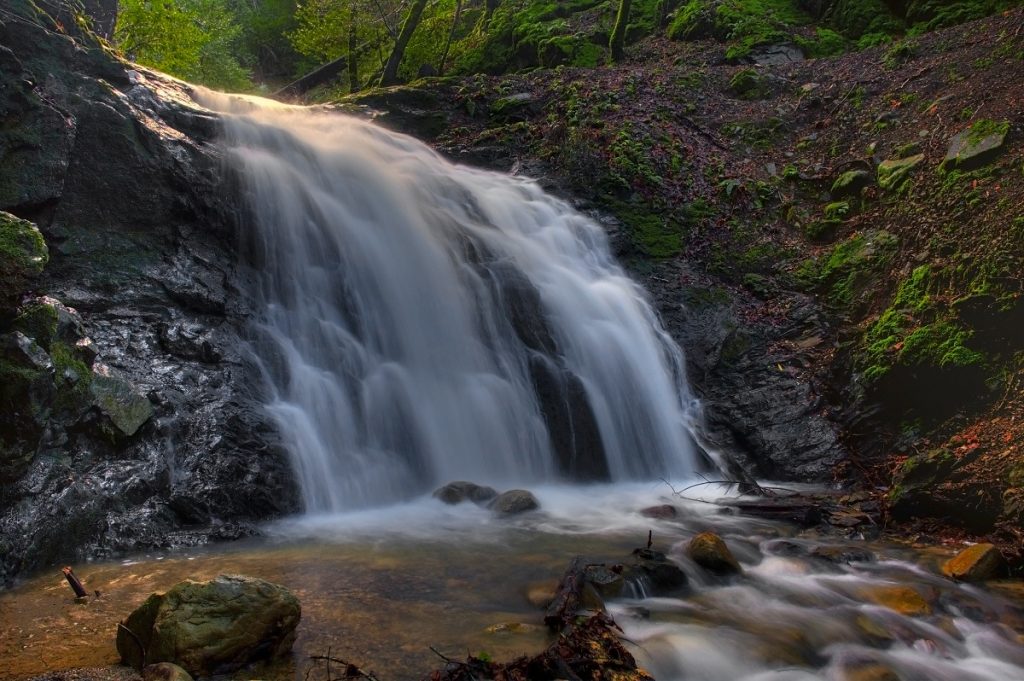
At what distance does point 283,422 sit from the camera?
7.25 metres

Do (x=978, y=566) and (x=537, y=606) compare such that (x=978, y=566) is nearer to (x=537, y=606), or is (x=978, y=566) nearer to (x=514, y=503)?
(x=537, y=606)

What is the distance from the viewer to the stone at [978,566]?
17.3ft

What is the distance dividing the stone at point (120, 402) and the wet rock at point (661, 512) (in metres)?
5.14

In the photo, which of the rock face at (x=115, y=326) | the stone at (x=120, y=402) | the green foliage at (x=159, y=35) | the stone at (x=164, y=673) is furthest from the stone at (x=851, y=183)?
the green foliage at (x=159, y=35)

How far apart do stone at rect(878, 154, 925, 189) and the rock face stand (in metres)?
10.1

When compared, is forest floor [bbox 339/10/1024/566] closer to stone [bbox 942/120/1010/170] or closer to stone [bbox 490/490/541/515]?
stone [bbox 942/120/1010/170]

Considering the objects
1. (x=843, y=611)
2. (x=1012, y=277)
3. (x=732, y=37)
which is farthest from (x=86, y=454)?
(x=732, y=37)

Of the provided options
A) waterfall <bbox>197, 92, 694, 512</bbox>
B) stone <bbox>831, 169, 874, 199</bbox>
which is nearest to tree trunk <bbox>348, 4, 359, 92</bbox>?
waterfall <bbox>197, 92, 694, 512</bbox>

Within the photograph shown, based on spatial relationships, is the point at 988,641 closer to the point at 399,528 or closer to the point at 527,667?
the point at 527,667

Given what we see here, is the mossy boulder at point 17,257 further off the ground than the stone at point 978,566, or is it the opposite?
the mossy boulder at point 17,257

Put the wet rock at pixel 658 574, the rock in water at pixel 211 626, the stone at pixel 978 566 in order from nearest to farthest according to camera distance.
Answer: the rock in water at pixel 211 626 < the wet rock at pixel 658 574 < the stone at pixel 978 566

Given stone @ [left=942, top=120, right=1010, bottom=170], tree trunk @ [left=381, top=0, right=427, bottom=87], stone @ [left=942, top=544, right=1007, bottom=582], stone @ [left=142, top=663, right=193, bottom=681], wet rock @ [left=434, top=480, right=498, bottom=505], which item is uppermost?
tree trunk @ [left=381, top=0, right=427, bottom=87]

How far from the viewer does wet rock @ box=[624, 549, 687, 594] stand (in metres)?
4.94

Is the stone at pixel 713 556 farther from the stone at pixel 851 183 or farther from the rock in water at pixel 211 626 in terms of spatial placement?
the stone at pixel 851 183
